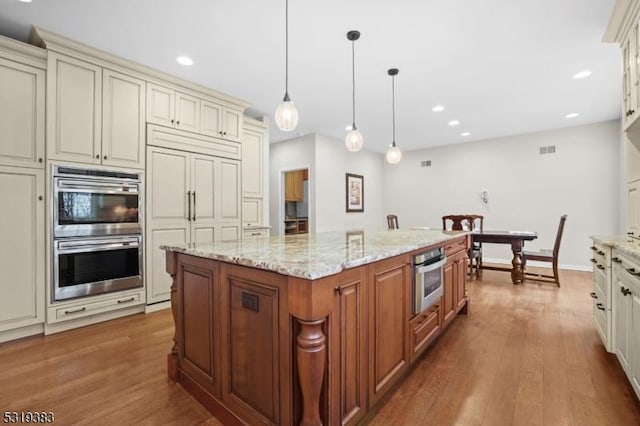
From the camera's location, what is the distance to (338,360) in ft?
4.22

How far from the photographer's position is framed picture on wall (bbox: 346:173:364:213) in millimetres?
6551

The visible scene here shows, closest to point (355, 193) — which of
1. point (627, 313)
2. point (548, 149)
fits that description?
point (548, 149)

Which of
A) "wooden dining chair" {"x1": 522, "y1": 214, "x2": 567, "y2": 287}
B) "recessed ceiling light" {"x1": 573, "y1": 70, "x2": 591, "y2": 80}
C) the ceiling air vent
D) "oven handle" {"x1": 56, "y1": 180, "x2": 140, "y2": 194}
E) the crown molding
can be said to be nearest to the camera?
the crown molding

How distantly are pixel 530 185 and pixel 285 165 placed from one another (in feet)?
16.0

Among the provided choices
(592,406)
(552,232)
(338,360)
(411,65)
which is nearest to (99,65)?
(411,65)

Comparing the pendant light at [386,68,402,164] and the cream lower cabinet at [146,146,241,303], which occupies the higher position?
the pendant light at [386,68,402,164]

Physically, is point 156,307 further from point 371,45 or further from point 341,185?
point 341,185

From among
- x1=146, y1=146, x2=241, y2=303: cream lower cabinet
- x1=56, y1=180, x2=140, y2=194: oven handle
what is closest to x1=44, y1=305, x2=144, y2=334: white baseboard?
x1=146, y1=146, x2=241, y2=303: cream lower cabinet

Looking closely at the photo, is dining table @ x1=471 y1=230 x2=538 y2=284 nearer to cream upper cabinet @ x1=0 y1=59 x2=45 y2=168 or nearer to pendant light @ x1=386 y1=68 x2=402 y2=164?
pendant light @ x1=386 y1=68 x2=402 y2=164

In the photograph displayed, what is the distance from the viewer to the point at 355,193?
22.2 feet

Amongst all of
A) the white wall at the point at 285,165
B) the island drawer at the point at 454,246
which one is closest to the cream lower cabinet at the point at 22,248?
the island drawer at the point at 454,246

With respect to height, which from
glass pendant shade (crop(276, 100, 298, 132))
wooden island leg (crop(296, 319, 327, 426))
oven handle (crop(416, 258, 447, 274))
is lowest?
wooden island leg (crop(296, 319, 327, 426))

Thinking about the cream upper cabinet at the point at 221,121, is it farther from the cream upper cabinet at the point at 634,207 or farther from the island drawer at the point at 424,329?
the cream upper cabinet at the point at 634,207

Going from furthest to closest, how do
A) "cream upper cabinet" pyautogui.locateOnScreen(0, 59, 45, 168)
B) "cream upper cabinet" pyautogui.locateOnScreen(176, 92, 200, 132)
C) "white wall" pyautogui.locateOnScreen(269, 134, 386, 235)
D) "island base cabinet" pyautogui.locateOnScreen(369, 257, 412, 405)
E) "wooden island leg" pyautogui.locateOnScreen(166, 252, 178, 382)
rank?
1. "white wall" pyautogui.locateOnScreen(269, 134, 386, 235)
2. "cream upper cabinet" pyautogui.locateOnScreen(176, 92, 200, 132)
3. "cream upper cabinet" pyautogui.locateOnScreen(0, 59, 45, 168)
4. "wooden island leg" pyautogui.locateOnScreen(166, 252, 178, 382)
5. "island base cabinet" pyautogui.locateOnScreen(369, 257, 412, 405)
